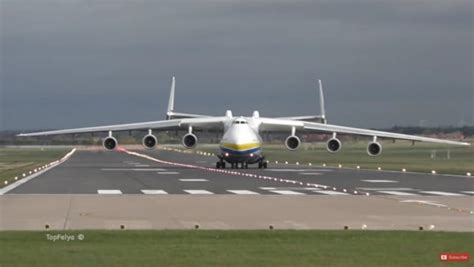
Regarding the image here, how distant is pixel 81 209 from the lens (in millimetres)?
23234

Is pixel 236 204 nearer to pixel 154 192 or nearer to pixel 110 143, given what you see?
pixel 154 192

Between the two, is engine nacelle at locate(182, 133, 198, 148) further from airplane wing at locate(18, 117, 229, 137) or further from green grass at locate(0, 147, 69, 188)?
green grass at locate(0, 147, 69, 188)

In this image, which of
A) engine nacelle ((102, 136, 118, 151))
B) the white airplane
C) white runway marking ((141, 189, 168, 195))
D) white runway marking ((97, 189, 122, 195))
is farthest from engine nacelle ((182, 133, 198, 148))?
white runway marking ((97, 189, 122, 195))

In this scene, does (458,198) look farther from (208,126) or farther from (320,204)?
(208,126)

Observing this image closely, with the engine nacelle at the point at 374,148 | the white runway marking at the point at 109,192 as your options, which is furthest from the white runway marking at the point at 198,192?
the engine nacelle at the point at 374,148

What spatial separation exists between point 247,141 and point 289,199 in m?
25.1
